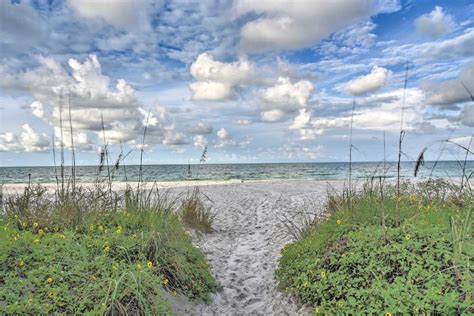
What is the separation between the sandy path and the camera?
5.48 metres

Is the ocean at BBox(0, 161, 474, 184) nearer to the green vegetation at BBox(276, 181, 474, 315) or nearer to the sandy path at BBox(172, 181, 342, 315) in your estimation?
the green vegetation at BBox(276, 181, 474, 315)

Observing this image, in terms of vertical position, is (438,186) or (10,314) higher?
(438,186)

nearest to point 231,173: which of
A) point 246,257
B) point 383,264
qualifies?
point 246,257

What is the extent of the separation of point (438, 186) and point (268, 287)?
15.8 ft

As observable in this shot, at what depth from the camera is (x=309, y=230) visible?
726cm

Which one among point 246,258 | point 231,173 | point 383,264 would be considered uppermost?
point 383,264

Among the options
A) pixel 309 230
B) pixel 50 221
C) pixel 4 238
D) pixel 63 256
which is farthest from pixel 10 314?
pixel 309 230

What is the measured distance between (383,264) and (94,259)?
3605 millimetres

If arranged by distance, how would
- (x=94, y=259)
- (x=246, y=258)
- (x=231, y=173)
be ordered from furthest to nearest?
(x=231, y=173) → (x=246, y=258) → (x=94, y=259)

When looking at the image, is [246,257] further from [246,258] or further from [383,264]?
[383,264]

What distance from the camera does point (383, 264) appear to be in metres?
4.86

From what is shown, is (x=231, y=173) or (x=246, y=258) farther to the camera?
(x=231, y=173)

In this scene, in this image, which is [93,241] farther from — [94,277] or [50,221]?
[50,221]

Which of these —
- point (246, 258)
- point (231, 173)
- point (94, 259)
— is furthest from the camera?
point (231, 173)
